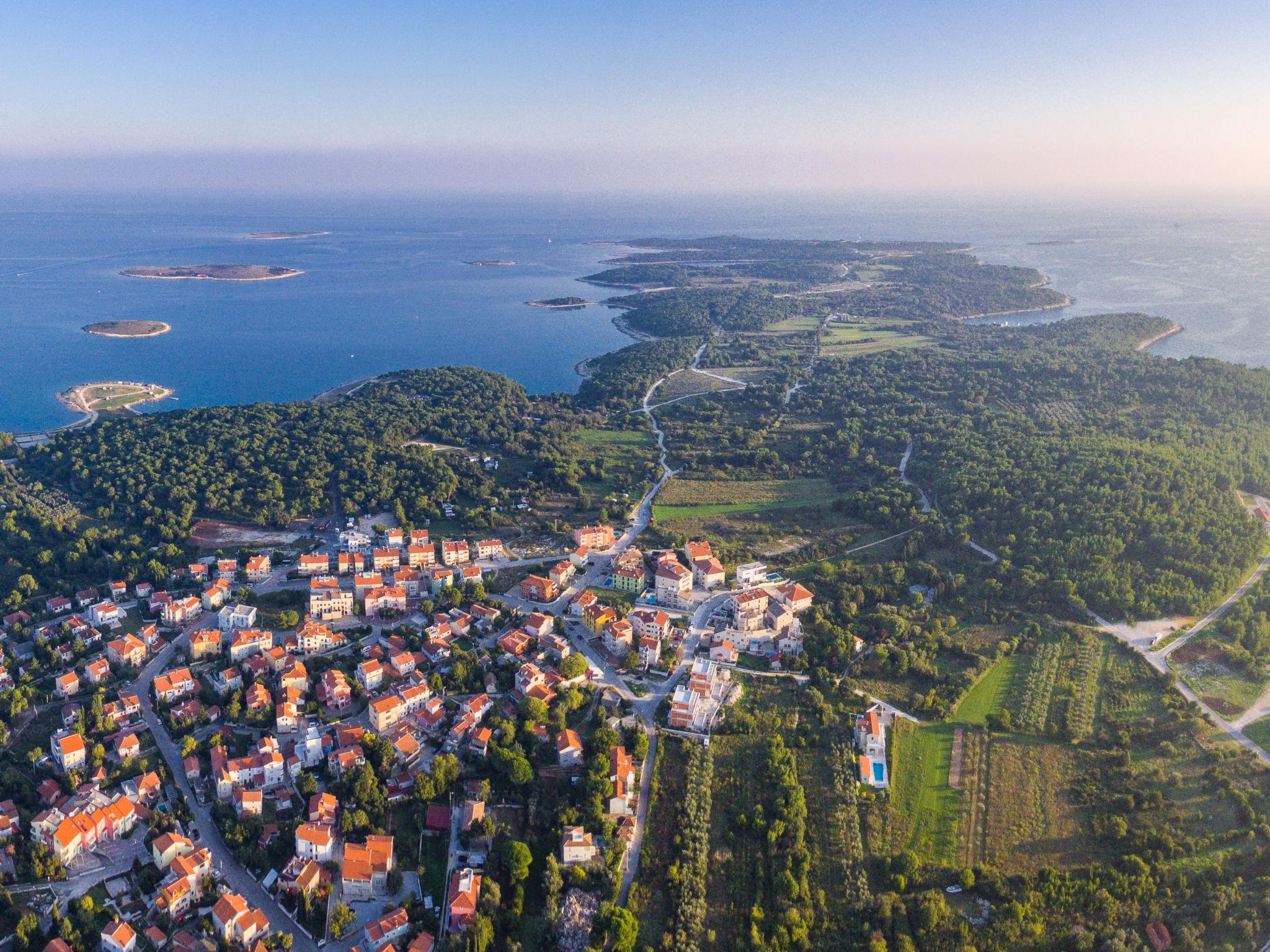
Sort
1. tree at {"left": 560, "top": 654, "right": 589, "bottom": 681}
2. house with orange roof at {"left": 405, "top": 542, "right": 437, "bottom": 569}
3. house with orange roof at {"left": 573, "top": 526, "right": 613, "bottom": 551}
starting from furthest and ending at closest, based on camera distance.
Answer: house with orange roof at {"left": 573, "top": 526, "right": 613, "bottom": 551} → house with orange roof at {"left": 405, "top": 542, "right": 437, "bottom": 569} → tree at {"left": 560, "top": 654, "right": 589, "bottom": 681}

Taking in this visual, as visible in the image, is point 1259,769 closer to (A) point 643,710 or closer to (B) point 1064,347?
(A) point 643,710

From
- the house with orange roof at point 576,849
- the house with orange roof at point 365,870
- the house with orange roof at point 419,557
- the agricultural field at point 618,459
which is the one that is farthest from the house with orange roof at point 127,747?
the agricultural field at point 618,459

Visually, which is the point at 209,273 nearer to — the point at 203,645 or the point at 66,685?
the point at 203,645

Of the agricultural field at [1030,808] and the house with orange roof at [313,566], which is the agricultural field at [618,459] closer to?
the house with orange roof at [313,566]

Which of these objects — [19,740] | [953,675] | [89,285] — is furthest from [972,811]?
[89,285]

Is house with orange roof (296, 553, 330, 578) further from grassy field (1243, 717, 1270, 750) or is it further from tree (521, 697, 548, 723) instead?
grassy field (1243, 717, 1270, 750)

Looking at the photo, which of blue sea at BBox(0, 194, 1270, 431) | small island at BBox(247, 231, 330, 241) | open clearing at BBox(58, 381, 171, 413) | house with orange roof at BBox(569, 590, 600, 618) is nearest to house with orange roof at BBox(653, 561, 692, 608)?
house with orange roof at BBox(569, 590, 600, 618)

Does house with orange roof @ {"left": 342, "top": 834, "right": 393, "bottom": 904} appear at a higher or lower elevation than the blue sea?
lower
